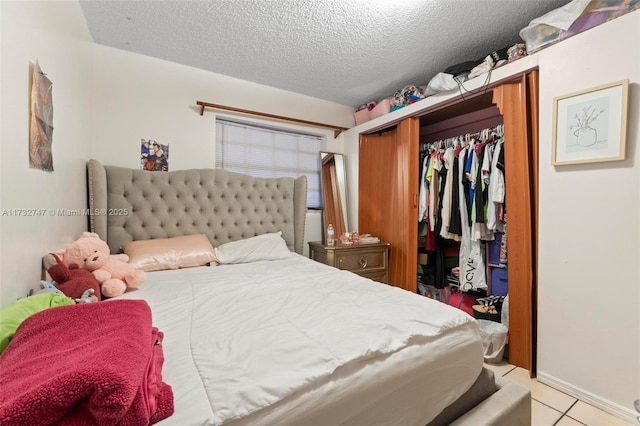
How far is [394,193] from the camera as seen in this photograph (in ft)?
9.31

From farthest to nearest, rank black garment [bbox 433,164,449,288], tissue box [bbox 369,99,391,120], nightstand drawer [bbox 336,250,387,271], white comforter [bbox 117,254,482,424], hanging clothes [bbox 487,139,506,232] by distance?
1. tissue box [bbox 369,99,391,120]
2. nightstand drawer [bbox 336,250,387,271]
3. black garment [bbox 433,164,449,288]
4. hanging clothes [bbox 487,139,506,232]
5. white comforter [bbox 117,254,482,424]

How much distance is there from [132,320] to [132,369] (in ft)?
0.99

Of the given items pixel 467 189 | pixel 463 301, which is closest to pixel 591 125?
pixel 467 189

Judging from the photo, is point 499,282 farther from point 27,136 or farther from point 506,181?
point 27,136

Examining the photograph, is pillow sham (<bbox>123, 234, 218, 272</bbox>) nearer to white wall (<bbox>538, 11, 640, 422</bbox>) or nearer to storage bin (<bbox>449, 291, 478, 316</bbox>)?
storage bin (<bbox>449, 291, 478, 316</bbox>)

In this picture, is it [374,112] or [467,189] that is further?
[374,112]

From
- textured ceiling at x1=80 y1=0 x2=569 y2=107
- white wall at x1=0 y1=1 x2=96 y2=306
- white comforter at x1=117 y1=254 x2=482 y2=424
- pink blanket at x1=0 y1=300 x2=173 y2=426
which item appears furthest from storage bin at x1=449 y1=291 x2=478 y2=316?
white wall at x1=0 y1=1 x2=96 y2=306

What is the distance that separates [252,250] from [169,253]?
2.03ft

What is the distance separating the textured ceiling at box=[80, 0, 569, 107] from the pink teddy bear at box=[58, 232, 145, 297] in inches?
60.3

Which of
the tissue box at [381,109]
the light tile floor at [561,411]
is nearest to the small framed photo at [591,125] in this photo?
the light tile floor at [561,411]

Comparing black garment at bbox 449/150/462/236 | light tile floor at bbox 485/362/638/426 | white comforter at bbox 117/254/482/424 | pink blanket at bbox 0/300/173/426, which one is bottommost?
light tile floor at bbox 485/362/638/426

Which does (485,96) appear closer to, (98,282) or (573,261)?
(573,261)

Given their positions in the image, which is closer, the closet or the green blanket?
the green blanket

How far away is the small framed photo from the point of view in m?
1.37
